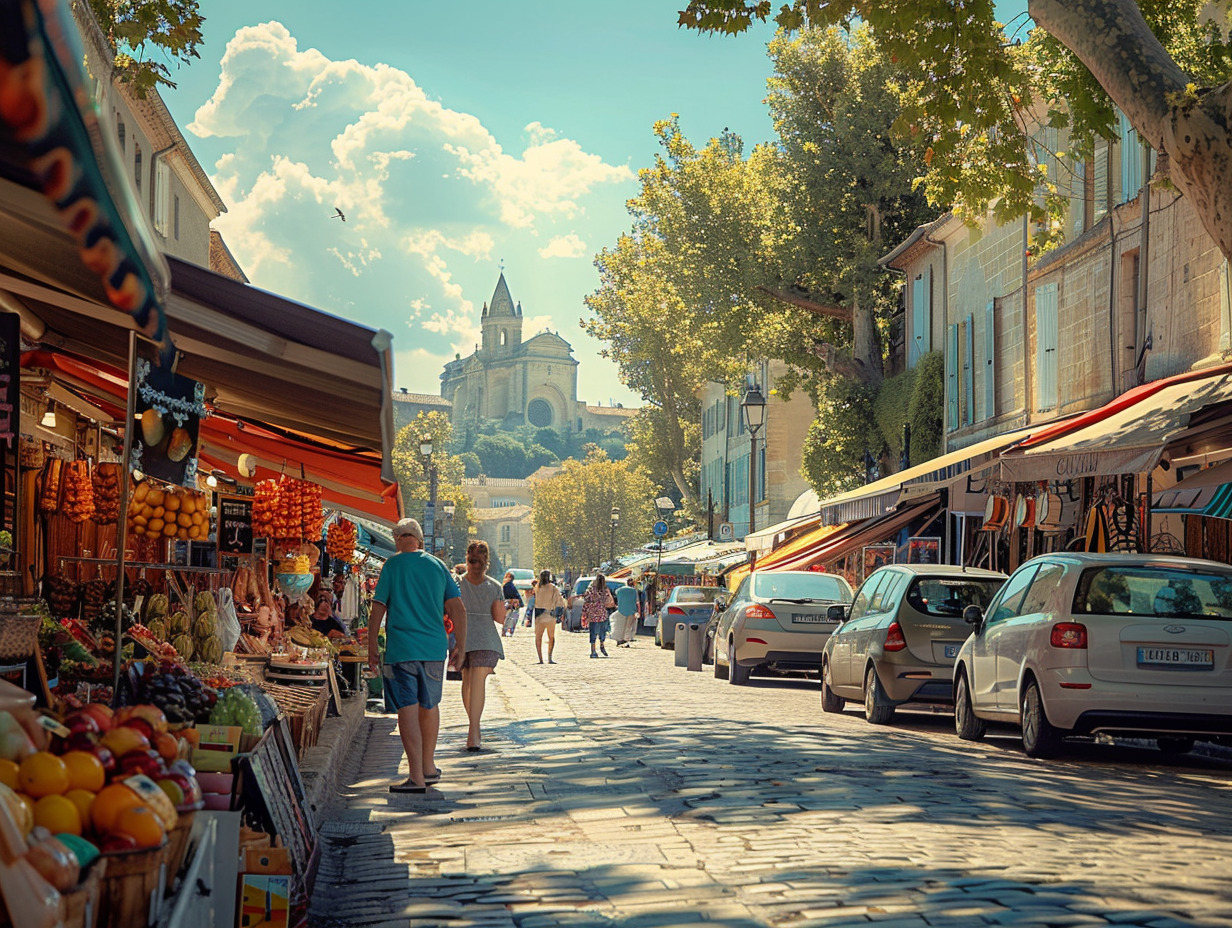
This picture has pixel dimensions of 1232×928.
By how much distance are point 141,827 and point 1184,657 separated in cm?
870

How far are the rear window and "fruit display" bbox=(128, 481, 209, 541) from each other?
25.3 metres

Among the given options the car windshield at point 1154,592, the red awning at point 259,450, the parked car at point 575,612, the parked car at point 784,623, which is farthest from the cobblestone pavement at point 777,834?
the parked car at point 575,612

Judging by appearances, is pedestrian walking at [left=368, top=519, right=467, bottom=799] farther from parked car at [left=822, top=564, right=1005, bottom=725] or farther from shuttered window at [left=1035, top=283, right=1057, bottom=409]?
shuttered window at [left=1035, top=283, right=1057, bottom=409]

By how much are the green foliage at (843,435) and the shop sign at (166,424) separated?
84.2 feet

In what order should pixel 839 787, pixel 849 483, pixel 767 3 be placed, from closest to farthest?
1. pixel 839 787
2. pixel 767 3
3. pixel 849 483

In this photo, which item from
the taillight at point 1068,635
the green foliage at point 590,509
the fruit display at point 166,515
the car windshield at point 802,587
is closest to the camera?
the taillight at point 1068,635

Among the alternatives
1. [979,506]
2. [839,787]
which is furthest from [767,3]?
[979,506]

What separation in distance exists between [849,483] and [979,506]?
11.3 metres

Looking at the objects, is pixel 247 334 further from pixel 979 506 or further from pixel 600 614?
pixel 600 614

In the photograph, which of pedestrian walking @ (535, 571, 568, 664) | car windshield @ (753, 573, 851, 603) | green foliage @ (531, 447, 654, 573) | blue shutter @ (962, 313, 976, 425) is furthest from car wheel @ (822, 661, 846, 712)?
green foliage @ (531, 447, 654, 573)

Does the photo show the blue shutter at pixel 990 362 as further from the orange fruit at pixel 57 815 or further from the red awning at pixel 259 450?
the orange fruit at pixel 57 815

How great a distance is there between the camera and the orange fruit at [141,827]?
385cm

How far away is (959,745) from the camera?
1255 cm

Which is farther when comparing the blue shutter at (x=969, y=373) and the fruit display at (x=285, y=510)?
the blue shutter at (x=969, y=373)
